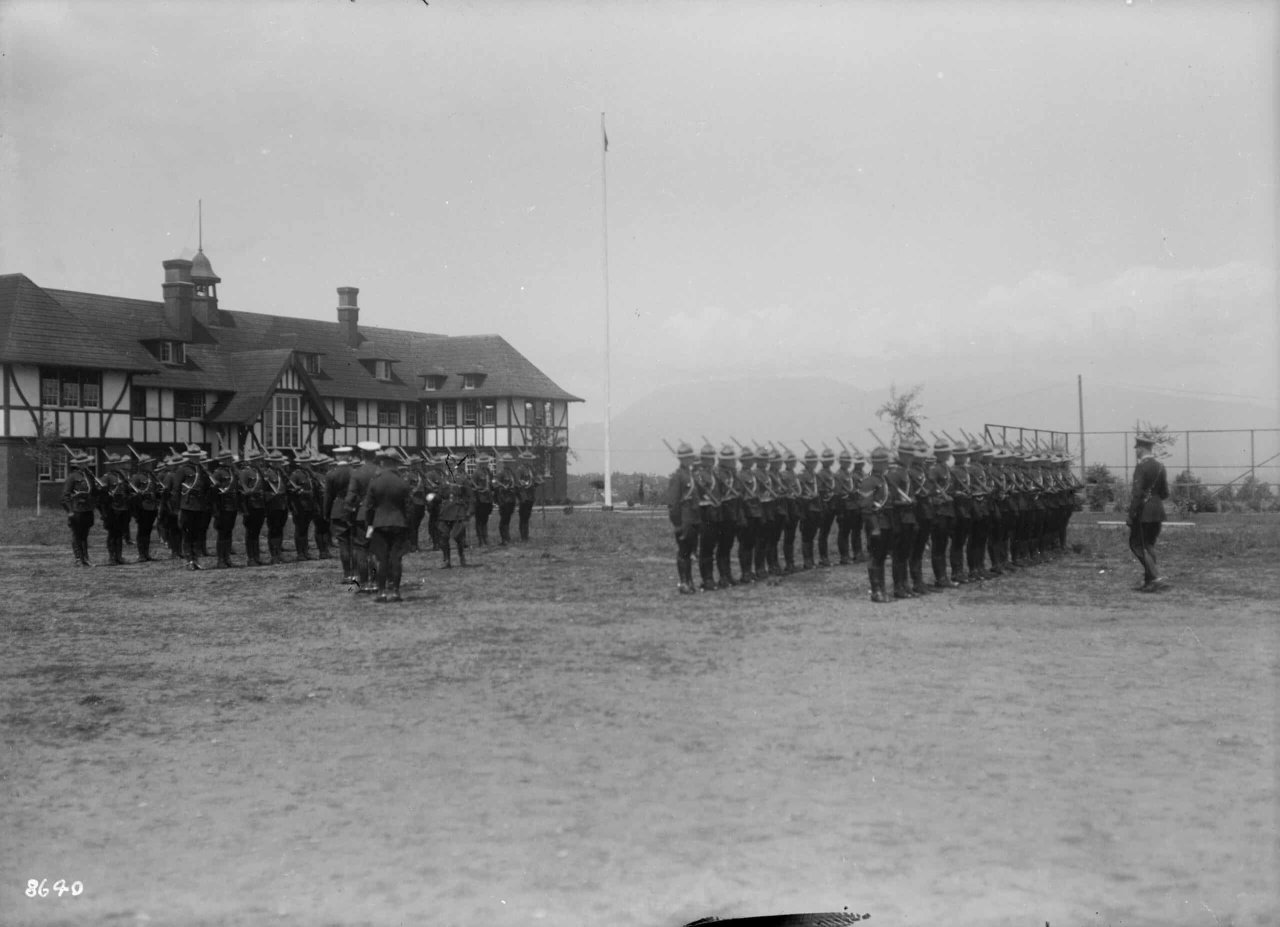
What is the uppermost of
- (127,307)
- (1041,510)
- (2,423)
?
(127,307)

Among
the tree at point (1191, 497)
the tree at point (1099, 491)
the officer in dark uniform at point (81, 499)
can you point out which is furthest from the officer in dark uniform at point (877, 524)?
the tree at point (1191, 497)

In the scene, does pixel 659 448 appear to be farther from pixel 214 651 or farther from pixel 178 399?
pixel 214 651

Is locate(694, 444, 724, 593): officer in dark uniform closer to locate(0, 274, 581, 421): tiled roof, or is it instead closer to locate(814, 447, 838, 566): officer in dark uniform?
locate(814, 447, 838, 566): officer in dark uniform

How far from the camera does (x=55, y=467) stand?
127 feet

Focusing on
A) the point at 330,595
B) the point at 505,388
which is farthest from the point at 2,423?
the point at 330,595

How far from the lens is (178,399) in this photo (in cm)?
4609

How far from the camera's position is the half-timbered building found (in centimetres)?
3894

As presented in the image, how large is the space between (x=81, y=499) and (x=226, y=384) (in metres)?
29.5

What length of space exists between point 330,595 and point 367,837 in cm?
1003

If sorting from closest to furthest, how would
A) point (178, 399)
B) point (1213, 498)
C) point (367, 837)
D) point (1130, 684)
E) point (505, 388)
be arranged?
point (367, 837), point (1130, 684), point (1213, 498), point (178, 399), point (505, 388)

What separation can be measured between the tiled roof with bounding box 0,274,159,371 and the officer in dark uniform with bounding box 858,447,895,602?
107ft

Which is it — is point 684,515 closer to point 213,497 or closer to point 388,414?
point 213,497

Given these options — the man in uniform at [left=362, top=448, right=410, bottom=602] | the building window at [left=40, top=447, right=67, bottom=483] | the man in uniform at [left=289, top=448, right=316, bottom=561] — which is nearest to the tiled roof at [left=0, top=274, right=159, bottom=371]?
the building window at [left=40, top=447, right=67, bottom=483]

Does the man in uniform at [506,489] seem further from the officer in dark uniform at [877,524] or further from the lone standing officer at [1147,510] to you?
the lone standing officer at [1147,510]
